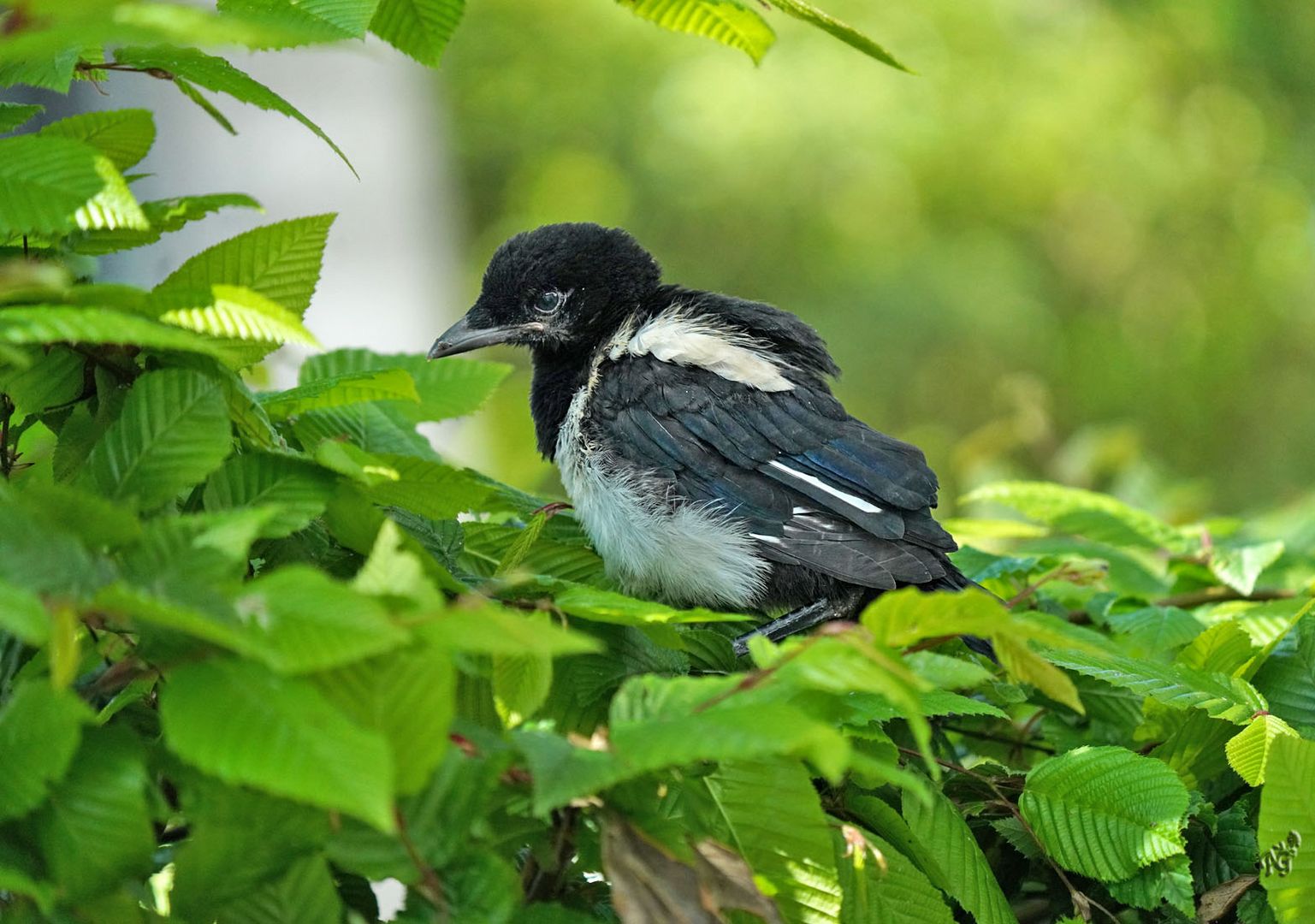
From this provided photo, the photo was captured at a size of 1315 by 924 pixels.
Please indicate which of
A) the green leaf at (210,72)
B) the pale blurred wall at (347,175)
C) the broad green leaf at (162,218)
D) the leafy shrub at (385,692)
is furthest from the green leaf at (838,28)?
the pale blurred wall at (347,175)

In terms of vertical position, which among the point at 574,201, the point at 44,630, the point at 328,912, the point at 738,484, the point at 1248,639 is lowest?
the point at 574,201

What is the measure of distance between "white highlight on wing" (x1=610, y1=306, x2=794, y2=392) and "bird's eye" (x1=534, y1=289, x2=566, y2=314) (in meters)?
0.29

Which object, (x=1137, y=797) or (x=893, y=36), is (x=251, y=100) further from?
(x=893, y=36)

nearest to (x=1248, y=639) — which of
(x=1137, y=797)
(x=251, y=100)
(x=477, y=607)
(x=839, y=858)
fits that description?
(x=1137, y=797)

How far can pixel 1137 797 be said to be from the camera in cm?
132

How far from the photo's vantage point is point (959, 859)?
130 cm

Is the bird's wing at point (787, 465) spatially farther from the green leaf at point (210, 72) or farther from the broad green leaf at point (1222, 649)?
the green leaf at point (210, 72)

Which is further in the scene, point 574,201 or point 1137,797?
point 574,201

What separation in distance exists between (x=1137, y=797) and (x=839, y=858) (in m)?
0.36

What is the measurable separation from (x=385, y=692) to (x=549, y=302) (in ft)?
6.63

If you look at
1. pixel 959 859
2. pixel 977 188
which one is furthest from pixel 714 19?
pixel 977 188

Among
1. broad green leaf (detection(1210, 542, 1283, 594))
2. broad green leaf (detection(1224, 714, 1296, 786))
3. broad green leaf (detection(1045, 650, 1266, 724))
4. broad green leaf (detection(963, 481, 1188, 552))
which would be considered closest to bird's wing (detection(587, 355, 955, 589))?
broad green leaf (detection(963, 481, 1188, 552))

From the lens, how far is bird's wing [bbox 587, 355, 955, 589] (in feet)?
7.21

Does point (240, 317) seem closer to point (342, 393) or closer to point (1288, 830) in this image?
point (342, 393)
